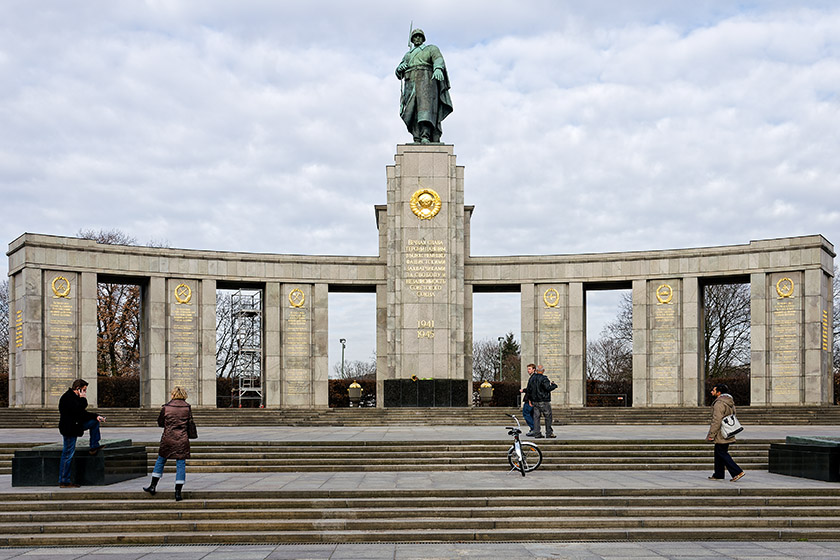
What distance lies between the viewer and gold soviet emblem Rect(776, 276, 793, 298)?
32.4 meters

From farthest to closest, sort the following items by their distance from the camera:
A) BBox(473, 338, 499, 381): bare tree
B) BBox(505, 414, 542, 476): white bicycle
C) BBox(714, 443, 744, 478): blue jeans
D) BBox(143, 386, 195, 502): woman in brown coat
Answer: BBox(473, 338, 499, 381): bare tree < BBox(505, 414, 542, 476): white bicycle < BBox(714, 443, 744, 478): blue jeans < BBox(143, 386, 195, 502): woman in brown coat

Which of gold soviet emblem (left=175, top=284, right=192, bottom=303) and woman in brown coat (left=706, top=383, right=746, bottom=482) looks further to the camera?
gold soviet emblem (left=175, top=284, right=192, bottom=303)

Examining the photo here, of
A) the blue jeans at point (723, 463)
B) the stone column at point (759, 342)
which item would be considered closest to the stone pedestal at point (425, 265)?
the stone column at point (759, 342)

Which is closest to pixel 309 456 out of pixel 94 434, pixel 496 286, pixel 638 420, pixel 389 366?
pixel 94 434

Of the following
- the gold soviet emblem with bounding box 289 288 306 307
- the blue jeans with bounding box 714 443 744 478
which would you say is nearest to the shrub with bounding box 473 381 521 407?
the gold soviet emblem with bounding box 289 288 306 307

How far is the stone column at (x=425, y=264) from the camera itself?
34156 millimetres

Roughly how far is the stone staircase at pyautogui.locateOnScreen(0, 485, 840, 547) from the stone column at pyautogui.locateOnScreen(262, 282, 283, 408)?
22.4 m

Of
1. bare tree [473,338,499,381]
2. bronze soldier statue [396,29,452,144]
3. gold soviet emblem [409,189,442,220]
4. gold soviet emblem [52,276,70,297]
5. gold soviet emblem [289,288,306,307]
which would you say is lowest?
bare tree [473,338,499,381]

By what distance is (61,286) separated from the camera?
32.0 meters

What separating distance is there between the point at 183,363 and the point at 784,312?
79.0 feet

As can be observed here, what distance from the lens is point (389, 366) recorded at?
34.4 meters

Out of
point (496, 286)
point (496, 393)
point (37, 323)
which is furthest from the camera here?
point (496, 393)

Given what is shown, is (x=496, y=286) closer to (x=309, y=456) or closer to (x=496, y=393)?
(x=496, y=393)

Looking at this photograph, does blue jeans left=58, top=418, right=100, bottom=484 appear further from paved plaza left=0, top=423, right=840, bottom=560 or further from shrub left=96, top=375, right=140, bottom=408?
shrub left=96, top=375, right=140, bottom=408
